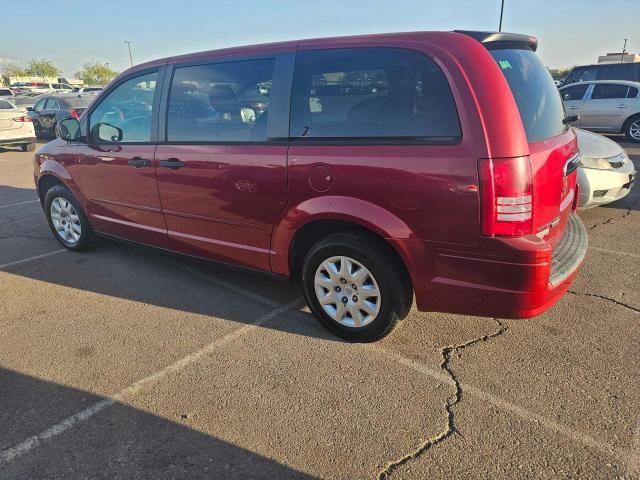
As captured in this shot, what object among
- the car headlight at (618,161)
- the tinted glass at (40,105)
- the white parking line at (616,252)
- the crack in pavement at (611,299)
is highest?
the tinted glass at (40,105)

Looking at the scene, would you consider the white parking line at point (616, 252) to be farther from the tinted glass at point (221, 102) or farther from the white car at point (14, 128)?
the white car at point (14, 128)

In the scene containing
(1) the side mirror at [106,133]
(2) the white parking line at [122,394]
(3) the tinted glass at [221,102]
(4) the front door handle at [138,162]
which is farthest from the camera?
(1) the side mirror at [106,133]

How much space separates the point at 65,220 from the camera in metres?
5.03

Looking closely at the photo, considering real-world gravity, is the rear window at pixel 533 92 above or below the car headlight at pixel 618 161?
above

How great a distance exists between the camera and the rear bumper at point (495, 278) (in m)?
2.45

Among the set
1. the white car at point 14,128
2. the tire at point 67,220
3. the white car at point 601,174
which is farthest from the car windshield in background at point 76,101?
the white car at point 601,174

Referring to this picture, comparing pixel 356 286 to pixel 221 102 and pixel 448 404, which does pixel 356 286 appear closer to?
pixel 448 404

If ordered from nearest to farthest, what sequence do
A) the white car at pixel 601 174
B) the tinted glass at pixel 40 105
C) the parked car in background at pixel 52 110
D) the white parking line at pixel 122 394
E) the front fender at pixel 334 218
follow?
the white parking line at pixel 122 394
the front fender at pixel 334 218
the white car at pixel 601 174
the parked car in background at pixel 52 110
the tinted glass at pixel 40 105

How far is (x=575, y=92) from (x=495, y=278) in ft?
39.3

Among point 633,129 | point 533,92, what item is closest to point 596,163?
point 533,92

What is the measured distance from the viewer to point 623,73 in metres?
13.7

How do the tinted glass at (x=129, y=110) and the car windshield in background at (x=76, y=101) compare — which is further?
the car windshield in background at (x=76, y=101)

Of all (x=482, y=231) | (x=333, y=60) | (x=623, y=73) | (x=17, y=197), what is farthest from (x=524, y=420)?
(x=623, y=73)

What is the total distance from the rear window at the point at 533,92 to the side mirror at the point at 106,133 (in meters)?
3.17
